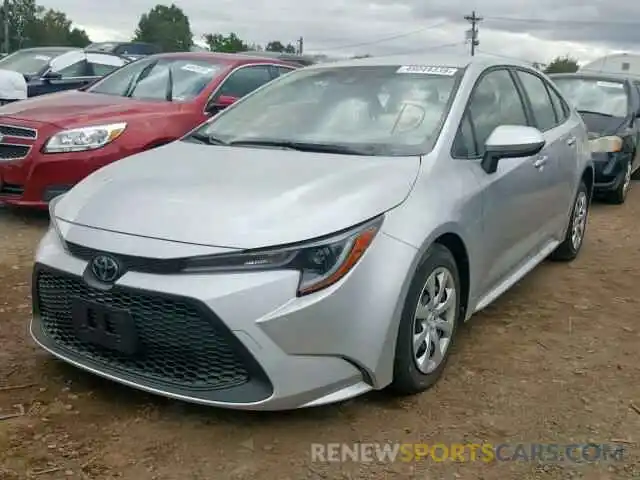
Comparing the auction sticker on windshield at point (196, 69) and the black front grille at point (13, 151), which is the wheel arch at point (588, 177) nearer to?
the auction sticker on windshield at point (196, 69)

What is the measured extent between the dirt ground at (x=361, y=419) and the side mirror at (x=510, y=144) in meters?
0.98

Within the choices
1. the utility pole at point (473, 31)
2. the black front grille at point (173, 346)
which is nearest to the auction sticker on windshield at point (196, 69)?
the black front grille at point (173, 346)

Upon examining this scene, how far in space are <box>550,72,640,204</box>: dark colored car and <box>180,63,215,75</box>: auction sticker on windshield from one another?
12.1ft

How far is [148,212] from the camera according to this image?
2.85 m

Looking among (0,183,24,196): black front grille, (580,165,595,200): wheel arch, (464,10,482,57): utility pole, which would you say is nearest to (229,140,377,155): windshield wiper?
(580,165,595,200): wheel arch

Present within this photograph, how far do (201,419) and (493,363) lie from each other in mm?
1466

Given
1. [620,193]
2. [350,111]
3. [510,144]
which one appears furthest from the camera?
[620,193]

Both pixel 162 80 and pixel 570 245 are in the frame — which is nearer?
pixel 570 245

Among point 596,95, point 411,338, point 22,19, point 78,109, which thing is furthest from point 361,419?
point 22,19

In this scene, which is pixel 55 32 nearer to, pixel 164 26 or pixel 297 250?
pixel 164 26

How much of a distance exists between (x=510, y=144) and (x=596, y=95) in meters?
5.82

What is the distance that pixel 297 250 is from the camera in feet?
8.74

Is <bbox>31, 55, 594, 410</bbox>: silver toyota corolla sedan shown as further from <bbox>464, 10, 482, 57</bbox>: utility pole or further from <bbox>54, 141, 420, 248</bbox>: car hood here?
<bbox>464, 10, 482, 57</bbox>: utility pole

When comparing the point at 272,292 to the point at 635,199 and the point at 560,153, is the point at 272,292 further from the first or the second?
the point at 635,199
